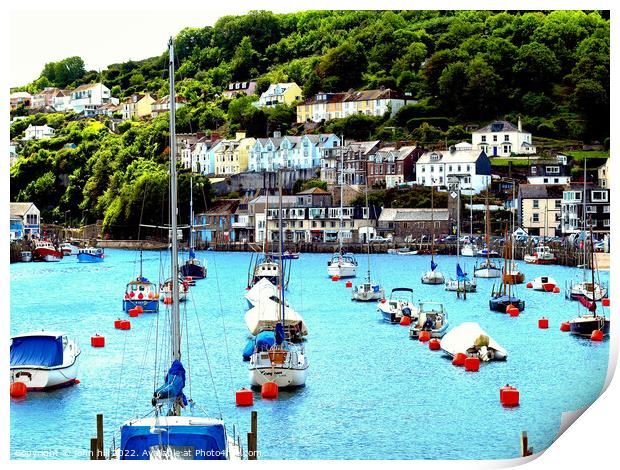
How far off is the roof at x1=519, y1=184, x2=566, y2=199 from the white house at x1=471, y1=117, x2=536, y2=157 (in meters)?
4.46

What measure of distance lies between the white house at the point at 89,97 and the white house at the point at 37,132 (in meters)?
1.73

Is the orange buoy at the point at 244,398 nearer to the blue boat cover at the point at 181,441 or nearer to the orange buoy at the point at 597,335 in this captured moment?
the blue boat cover at the point at 181,441

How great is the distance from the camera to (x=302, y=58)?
3522 centimetres

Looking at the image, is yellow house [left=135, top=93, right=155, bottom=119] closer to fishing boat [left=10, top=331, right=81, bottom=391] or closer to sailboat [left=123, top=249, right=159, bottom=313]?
sailboat [left=123, top=249, right=159, bottom=313]

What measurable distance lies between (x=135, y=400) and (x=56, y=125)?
40.4 feet

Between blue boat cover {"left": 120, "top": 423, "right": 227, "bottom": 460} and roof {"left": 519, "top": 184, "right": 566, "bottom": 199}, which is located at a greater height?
roof {"left": 519, "top": 184, "right": 566, "bottom": 199}

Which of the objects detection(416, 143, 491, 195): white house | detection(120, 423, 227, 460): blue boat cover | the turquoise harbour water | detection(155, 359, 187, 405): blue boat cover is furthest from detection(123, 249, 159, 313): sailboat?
detection(416, 143, 491, 195): white house

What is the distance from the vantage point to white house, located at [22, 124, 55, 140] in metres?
20.7

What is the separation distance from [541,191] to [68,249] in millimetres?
12954

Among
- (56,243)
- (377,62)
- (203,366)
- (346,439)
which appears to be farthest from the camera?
(377,62)
